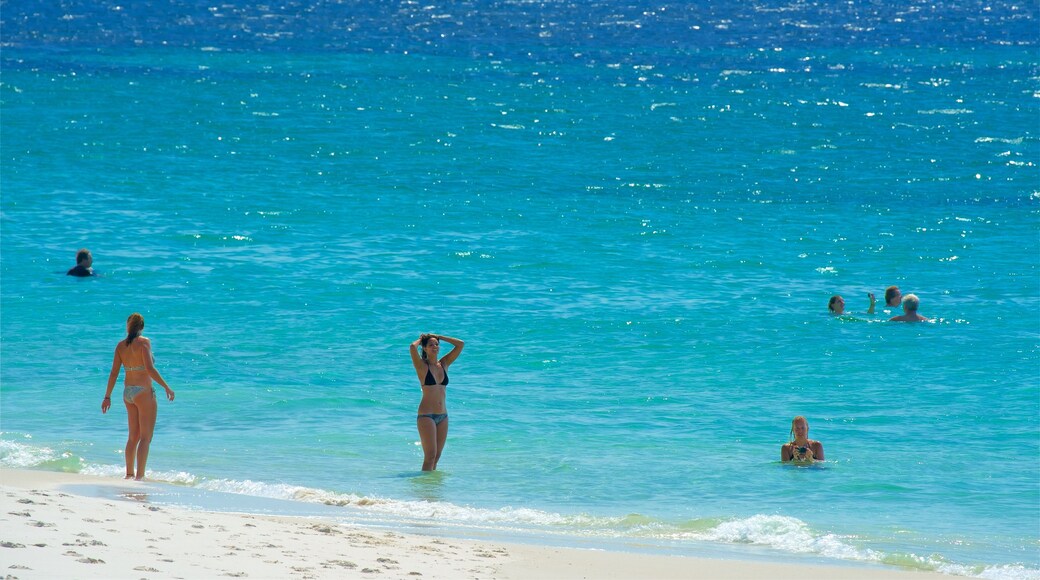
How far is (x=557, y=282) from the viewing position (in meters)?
23.7

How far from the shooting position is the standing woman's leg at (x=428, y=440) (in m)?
12.9

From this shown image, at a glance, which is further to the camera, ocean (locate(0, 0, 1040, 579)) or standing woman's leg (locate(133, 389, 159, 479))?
ocean (locate(0, 0, 1040, 579))

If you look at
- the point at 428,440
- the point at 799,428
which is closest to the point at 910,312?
the point at 799,428

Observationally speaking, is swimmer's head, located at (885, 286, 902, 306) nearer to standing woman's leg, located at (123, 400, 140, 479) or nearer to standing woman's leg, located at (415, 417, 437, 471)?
standing woman's leg, located at (415, 417, 437, 471)

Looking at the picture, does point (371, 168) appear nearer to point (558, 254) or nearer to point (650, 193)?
point (650, 193)

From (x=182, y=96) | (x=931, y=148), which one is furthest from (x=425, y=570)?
(x=182, y=96)

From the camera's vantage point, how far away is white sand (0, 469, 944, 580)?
7.87 m

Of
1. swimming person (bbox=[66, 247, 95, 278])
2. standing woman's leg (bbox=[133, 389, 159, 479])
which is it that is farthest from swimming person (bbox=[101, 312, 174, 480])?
swimming person (bbox=[66, 247, 95, 278])

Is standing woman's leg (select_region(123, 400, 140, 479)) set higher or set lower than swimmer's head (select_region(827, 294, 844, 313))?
lower

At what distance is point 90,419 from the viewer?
595 inches

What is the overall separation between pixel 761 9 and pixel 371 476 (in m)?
50.7

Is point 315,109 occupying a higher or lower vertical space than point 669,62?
lower

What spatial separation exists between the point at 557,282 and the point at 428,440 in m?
11.0

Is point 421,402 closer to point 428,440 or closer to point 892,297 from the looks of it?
point 428,440
